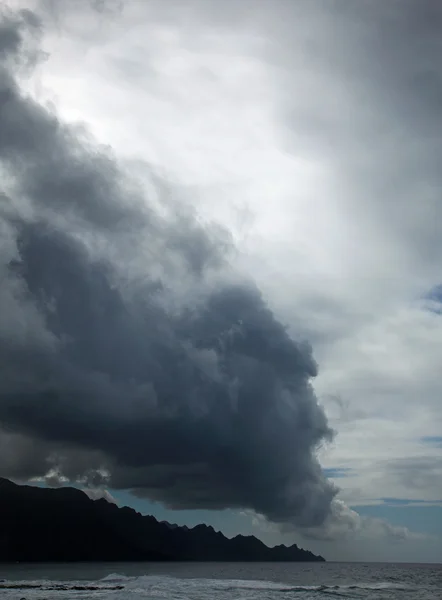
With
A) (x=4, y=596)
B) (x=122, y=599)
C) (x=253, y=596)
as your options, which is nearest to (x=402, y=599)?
(x=253, y=596)

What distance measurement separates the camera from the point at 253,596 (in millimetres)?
93750

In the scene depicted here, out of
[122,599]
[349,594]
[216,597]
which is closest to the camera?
[122,599]

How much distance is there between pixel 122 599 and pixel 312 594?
36.5 metres

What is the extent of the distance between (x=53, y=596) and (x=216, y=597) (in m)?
Answer: 26.8

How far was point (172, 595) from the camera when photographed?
9338 cm

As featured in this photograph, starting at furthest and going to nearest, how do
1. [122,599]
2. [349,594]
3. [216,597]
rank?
[349,594], [216,597], [122,599]

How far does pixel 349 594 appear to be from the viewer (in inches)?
3952

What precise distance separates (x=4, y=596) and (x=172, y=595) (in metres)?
27.2

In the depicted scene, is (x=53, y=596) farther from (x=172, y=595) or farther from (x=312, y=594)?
(x=312, y=594)

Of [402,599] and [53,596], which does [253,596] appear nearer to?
[402,599]

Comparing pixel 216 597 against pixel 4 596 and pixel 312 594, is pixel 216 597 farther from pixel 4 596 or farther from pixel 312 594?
pixel 4 596

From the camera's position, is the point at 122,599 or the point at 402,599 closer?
the point at 122,599

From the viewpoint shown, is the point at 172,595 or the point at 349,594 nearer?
the point at 172,595

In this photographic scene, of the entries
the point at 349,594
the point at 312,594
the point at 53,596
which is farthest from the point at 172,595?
the point at 349,594
